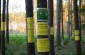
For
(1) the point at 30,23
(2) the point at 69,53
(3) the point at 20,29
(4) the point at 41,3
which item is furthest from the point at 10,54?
(3) the point at 20,29

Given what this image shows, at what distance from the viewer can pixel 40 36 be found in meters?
5.80

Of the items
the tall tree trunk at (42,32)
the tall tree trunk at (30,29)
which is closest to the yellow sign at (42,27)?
the tall tree trunk at (42,32)

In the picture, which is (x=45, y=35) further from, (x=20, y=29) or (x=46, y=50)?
(x=20, y=29)

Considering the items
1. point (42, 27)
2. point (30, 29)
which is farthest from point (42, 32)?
point (30, 29)

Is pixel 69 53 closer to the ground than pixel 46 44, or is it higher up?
closer to the ground

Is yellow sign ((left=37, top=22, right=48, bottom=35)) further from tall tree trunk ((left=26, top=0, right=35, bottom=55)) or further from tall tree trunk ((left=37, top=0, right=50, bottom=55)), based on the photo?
tall tree trunk ((left=26, top=0, right=35, bottom=55))

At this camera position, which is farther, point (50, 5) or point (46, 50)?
point (50, 5)

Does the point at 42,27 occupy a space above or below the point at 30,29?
above

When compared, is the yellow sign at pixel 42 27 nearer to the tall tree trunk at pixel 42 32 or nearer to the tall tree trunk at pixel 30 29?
the tall tree trunk at pixel 42 32

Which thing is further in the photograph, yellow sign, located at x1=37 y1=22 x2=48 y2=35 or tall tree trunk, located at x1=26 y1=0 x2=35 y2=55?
tall tree trunk, located at x1=26 y1=0 x2=35 y2=55

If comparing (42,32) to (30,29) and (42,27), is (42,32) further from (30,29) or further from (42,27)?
(30,29)

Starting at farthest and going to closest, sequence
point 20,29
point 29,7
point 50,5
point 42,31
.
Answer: point 20,29
point 50,5
point 29,7
point 42,31

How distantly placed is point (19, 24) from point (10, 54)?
7830 centimetres

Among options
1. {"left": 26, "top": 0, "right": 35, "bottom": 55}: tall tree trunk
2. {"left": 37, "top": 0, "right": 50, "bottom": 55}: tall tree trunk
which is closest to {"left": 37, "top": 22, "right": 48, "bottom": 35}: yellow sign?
{"left": 37, "top": 0, "right": 50, "bottom": 55}: tall tree trunk
